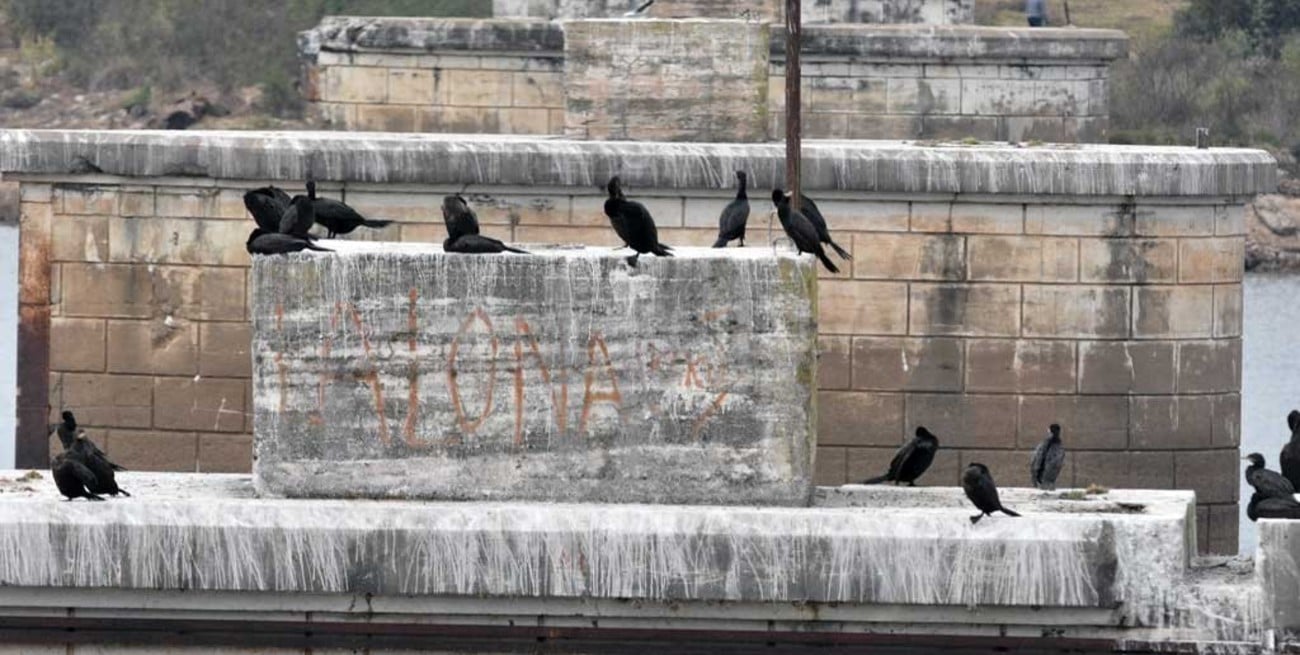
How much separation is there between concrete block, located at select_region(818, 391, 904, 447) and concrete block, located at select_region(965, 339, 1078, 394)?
434 mm

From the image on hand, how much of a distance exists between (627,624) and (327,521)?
121 cm

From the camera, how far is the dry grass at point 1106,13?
5928 centimetres

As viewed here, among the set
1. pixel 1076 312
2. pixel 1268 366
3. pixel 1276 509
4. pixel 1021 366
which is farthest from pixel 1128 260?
pixel 1268 366

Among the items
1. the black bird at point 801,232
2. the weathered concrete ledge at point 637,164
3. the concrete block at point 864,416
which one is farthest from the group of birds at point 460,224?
the concrete block at point 864,416

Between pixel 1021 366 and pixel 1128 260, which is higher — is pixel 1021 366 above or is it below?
below

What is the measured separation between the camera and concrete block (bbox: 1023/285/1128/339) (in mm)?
19812

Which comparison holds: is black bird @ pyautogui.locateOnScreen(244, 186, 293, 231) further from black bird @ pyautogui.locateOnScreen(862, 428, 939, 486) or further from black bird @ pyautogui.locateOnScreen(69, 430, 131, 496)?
black bird @ pyautogui.locateOnScreen(862, 428, 939, 486)

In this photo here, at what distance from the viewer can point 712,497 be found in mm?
14391

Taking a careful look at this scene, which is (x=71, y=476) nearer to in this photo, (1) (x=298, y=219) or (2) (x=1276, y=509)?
(1) (x=298, y=219)

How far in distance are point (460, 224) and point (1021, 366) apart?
578cm

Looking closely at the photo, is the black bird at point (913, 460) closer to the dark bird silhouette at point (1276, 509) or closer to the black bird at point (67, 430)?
the dark bird silhouette at point (1276, 509)

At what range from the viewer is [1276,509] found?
1541 cm

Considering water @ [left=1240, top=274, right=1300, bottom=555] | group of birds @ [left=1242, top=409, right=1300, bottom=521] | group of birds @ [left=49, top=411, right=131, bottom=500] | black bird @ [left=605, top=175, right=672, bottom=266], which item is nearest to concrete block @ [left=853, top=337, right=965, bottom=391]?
group of birds @ [left=1242, top=409, right=1300, bottom=521]

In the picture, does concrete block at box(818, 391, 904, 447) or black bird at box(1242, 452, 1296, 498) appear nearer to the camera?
black bird at box(1242, 452, 1296, 498)
